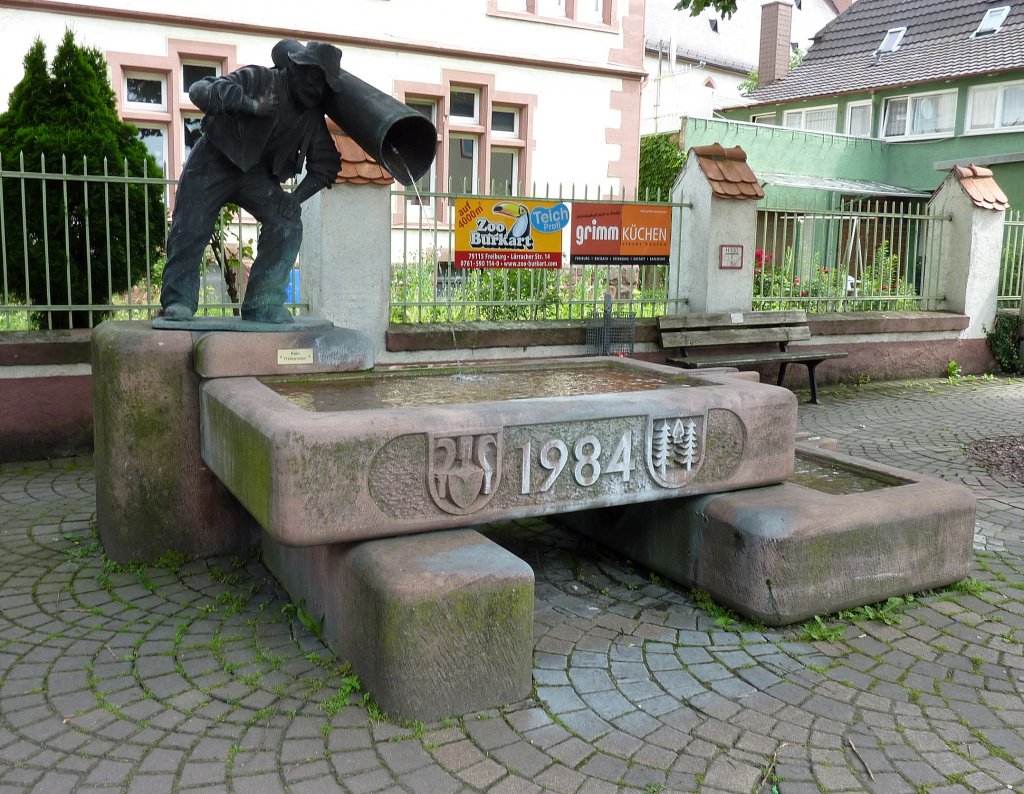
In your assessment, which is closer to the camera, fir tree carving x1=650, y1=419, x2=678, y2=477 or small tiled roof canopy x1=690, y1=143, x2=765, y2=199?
fir tree carving x1=650, y1=419, x2=678, y2=477

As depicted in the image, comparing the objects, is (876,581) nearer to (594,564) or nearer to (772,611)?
(772,611)

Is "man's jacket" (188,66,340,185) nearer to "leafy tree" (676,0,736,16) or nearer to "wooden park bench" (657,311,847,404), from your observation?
"leafy tree" (676,0,736,16)

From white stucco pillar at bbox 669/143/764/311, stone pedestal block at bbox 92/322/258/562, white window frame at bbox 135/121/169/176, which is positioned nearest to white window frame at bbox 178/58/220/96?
white window frame at bbox 135/121/169/176

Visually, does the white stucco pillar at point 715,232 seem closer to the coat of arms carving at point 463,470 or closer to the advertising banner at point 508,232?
the advertising banner at point 508,232

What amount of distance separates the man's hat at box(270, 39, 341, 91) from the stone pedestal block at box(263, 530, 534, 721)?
2121mm

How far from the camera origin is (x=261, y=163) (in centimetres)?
452

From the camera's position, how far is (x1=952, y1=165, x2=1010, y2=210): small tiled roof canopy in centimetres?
1086

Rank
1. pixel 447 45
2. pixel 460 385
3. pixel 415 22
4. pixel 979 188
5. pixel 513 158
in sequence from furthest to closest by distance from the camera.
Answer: pixel 513 158 < pixel 447 45 < pixel 415 22 < pixel 979 188 < pixel 460 385

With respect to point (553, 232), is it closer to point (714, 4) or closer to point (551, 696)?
point (714, 4)

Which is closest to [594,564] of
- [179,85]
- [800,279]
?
[800,279]

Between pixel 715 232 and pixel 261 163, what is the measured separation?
530cm

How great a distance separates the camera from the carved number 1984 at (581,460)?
352cm

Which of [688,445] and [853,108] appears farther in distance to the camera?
[853,108]

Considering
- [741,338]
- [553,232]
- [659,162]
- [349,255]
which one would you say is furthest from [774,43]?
[349,255]
